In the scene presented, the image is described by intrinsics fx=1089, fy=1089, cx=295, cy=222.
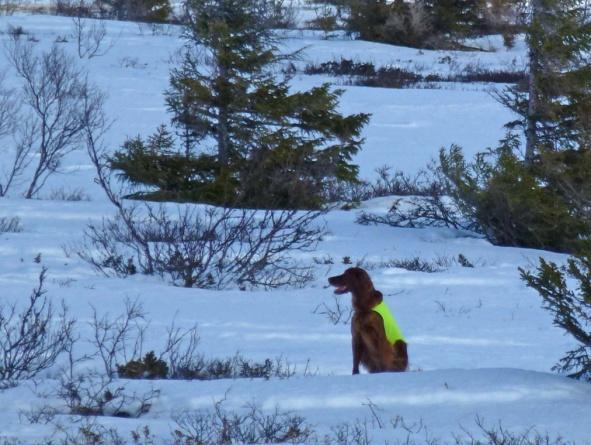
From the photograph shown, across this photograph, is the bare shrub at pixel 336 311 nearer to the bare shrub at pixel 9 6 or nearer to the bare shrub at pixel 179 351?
the bare shrub at pixel 179 351

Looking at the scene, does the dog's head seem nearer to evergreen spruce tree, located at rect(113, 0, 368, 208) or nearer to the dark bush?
the dark bush

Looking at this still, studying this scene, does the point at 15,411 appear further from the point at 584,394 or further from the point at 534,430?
the point at 584,394

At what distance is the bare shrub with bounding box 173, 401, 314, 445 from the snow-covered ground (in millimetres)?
100

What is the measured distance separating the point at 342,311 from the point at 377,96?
1729cm

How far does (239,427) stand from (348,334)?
10.4 ft

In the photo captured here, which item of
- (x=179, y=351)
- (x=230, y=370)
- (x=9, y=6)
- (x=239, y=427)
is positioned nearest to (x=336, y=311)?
(x=179, y=351)

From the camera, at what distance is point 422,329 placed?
7852 mm

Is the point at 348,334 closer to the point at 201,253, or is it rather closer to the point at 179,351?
the point at 179,351

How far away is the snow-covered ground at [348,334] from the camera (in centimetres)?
482

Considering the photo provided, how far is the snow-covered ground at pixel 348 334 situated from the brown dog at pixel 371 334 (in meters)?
0.38

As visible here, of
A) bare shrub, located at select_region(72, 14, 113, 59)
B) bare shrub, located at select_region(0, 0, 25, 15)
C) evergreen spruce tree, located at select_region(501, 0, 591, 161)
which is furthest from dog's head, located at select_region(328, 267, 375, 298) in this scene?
bare shrub, located at select_region(0, 0, 25, 15)

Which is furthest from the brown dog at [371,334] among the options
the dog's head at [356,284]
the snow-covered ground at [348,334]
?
the snow-covered ground at [348,334]

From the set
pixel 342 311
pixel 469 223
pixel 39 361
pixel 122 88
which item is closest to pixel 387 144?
pixel 122 88

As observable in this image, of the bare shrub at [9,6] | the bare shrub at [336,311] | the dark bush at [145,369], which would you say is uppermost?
the bare shrub at [9,6]
